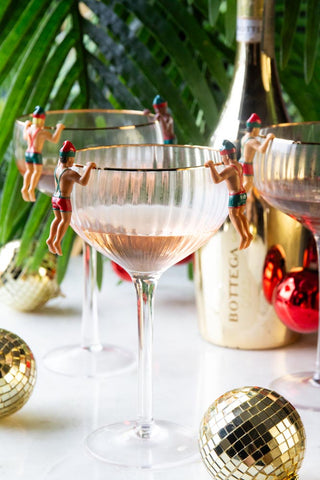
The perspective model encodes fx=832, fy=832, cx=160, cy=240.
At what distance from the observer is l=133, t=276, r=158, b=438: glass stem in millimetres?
558

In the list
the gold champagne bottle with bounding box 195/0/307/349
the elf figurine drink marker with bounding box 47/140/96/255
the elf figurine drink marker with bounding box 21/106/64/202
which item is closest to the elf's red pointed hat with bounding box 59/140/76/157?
the elf figurine drink marker with bounding box 47/140/96/255

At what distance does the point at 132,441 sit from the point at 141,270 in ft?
0.41

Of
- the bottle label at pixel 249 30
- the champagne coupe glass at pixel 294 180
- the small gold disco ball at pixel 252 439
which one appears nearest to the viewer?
the small gold disco ball at pixel 252 439

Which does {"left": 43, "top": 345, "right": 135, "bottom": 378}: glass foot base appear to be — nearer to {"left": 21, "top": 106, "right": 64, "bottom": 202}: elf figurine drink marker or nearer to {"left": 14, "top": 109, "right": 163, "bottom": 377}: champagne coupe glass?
{"left": 14, "top": 109, "right": 163, "bottom": 377}: champagne coupe glass

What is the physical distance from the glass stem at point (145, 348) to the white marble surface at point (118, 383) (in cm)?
4

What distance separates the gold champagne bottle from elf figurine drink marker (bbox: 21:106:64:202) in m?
0.16

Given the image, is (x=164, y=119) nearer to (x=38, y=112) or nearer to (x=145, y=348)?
(x=38, y=112)

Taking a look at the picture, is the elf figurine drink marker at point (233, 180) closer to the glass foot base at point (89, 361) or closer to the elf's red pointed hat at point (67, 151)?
the elf's red pointed hat at point (67, 151)

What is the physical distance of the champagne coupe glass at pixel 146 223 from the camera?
49 centimetres

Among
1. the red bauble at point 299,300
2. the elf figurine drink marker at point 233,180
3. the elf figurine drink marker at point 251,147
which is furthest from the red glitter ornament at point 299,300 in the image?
the elf figurine drink marker at point 233,180

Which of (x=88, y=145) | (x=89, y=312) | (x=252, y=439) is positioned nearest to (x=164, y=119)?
(x=88, y=145)

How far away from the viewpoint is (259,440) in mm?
484

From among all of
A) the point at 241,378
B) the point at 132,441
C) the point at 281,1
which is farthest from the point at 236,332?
the point at 281,1

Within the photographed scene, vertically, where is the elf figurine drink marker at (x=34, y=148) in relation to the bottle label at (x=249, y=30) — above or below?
below
